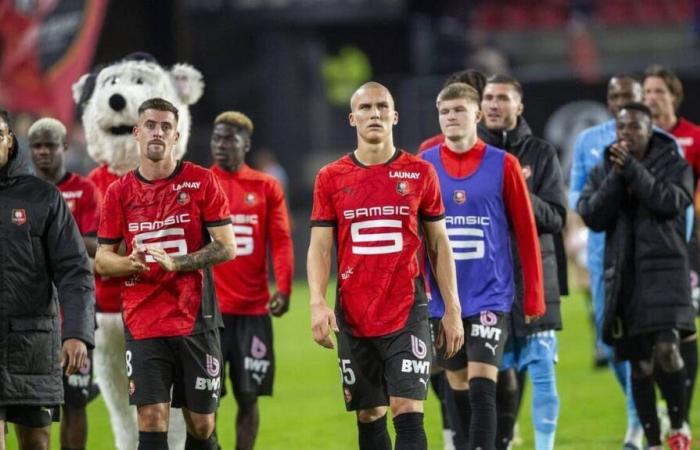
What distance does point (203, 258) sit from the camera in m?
7.86

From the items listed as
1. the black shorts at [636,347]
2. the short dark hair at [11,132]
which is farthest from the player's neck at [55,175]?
the black shorts at [636,347]

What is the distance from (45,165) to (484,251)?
110 inches

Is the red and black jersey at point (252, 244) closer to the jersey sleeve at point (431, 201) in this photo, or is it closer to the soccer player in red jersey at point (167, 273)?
the soccer player in red jersey at point (167, 273)

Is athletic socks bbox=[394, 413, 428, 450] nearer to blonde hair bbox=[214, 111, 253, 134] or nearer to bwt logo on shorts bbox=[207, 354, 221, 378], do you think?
bwt logo on shorts bbox=[207, 354, 221, 378]

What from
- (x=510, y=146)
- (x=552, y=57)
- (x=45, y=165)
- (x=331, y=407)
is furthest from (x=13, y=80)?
(x=552, y=57)

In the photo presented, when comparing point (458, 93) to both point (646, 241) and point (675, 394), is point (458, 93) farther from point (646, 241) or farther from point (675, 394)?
point (675, 394)

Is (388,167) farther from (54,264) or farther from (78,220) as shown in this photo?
(78,220)

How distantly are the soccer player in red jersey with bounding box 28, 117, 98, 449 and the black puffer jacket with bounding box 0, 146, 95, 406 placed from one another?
1864 millimetres

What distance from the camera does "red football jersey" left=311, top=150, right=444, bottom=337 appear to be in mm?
7645

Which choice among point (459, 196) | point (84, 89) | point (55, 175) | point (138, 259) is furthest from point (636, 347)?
point (84, 89)

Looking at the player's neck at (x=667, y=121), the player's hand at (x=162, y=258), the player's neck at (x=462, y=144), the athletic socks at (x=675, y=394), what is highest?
the player's neck at (x=667, y=121)

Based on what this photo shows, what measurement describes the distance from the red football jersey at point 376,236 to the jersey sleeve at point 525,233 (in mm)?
913

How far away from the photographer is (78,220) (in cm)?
934

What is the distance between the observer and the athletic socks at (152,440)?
305 inches
